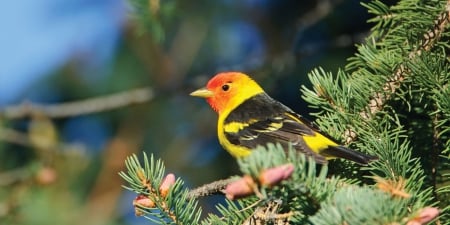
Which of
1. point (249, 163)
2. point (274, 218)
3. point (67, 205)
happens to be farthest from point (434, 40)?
point (67, 205)

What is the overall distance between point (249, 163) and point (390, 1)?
2.32 meters

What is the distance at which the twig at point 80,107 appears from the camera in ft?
13.0

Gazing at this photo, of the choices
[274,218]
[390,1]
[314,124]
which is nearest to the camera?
[274,218]

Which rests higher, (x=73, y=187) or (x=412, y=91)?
(x=73, y=187)

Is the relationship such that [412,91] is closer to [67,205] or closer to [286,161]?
[286,161]

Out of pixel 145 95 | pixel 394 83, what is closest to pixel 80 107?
pixel 145 95

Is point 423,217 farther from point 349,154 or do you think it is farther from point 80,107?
point 80,107

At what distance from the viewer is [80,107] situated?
4098 millimetres

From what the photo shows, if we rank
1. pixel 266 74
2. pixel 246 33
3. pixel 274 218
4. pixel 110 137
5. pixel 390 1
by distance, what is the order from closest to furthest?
pixel 274 218 < pixel 390 1 < pixel 266 74 < pixel 110 137 < pixel 246 33

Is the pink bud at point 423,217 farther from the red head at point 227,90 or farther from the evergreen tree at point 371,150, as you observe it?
the red head at point 227,90

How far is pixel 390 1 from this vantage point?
370 cm

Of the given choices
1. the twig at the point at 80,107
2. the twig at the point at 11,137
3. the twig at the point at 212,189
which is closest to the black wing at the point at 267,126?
the twig at the point at 212,189

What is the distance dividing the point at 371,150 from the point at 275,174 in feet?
2.44

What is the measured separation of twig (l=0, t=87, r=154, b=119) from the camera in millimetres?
3957
